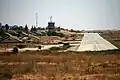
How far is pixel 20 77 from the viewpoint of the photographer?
1560 cm

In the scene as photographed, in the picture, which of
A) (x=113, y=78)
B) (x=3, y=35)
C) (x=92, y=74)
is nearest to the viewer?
(x=113, y=78)

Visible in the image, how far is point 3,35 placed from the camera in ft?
191

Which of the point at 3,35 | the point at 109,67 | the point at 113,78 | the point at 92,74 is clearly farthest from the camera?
the point at 3,35

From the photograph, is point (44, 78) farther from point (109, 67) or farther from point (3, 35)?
point (3, 35)

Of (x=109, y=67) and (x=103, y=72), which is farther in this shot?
(x=109, y=67)

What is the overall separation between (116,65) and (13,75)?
915 centimetres

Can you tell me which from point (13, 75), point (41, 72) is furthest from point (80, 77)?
point (13, 75)

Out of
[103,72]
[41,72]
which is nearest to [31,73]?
[41,72]

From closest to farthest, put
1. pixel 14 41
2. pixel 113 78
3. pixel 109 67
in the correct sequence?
pixel 113 78
pixel 109 67
pixel 14 41

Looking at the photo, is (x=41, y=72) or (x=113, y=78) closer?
(x=113, y=78)

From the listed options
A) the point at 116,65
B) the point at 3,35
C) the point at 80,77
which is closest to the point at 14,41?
the point at 3,35

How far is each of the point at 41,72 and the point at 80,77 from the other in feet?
11.4

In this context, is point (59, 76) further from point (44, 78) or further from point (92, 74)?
point (92, 74)

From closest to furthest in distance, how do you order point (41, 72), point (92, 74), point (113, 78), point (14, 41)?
point (113, 78), point (92, 74), point (41, 72), point (14, 41)
